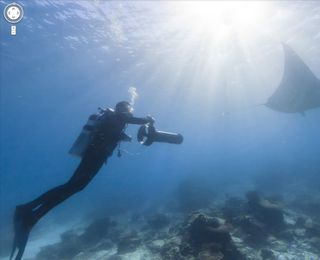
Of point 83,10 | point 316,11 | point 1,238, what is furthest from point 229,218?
point 1,238

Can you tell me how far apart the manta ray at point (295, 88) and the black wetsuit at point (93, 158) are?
36.8 feet

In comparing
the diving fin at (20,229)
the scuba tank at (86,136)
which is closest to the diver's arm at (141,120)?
the scuba tank at (86,136)

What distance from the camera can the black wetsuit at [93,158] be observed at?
5.79 m

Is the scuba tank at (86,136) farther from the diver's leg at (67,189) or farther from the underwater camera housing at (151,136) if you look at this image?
the underwater camera housing at (151,136)

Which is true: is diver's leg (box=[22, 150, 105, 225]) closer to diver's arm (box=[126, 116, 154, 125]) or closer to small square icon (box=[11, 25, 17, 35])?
diver's arm (box=[126, 116, 154, 125])

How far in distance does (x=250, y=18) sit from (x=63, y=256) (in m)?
21.4

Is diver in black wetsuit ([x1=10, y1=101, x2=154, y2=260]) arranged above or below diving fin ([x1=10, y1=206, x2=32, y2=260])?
above

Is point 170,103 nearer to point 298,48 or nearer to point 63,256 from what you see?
point 298,48

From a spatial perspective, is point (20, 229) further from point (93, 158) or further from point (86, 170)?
point (93, 158)

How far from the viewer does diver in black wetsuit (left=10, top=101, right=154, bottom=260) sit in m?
5.62

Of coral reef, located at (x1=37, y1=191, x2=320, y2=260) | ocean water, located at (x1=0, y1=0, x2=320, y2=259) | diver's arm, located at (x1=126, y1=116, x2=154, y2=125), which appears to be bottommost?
coral reef, located at (x1=37, y1=191, x2=320, y2=260)

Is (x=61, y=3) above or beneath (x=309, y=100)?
above

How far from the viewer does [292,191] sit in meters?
25.5

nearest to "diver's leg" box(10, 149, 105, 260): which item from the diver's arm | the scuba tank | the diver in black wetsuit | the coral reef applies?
the diver in black wetsuit
